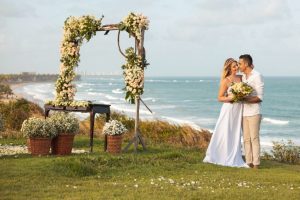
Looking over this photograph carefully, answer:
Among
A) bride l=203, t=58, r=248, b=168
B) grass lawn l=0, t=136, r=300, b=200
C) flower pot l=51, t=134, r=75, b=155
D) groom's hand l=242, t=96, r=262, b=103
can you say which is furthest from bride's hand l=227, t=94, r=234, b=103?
flower pot l=51, t=134, r=75, b=155

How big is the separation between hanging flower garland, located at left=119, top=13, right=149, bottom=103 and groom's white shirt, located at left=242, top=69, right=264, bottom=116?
309 centimetres

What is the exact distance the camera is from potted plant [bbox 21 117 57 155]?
13.9 m

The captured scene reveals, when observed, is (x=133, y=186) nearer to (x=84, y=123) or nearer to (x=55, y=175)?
(x=55, y=175)

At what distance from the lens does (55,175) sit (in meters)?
10.9

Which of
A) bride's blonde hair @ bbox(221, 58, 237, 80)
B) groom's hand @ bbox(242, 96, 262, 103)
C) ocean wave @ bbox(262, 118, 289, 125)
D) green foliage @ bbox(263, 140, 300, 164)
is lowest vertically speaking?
ocean wave @ bbox(262, 118, 289, 125)

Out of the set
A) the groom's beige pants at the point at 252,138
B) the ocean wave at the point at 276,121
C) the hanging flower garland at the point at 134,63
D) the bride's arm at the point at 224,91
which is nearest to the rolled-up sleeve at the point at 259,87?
the groom's beige pants at the point at 252,138

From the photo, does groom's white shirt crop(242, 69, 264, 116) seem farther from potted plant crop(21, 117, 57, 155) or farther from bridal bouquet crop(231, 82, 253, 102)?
potted plant crop(21, 117, 57, 155)

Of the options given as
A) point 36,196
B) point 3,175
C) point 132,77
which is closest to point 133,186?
point 36,196

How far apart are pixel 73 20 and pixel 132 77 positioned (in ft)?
9.06

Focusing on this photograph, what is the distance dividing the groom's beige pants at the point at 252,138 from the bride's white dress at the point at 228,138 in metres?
0.24

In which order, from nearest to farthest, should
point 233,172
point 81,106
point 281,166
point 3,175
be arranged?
point 3,175 → point 233,172 → point 281,166 → point 81,106

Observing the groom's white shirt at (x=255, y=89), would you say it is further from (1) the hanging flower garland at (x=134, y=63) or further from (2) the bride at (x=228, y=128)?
(1) the hanging flower garland at (x=134, y=63)

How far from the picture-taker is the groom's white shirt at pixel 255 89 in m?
13.4

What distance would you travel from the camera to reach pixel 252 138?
13.5 metres
